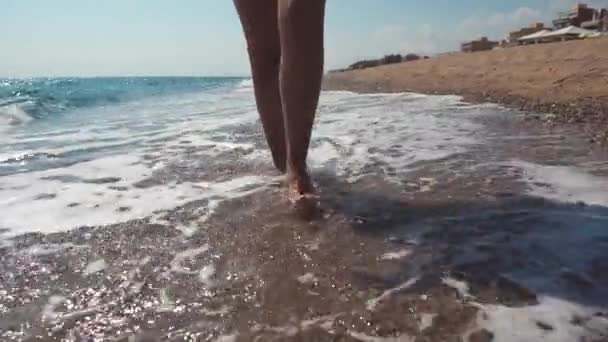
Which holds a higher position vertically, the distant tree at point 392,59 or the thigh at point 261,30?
the distant tree at point 392,59

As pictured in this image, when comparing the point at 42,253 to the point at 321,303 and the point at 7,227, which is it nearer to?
the point at 7,227

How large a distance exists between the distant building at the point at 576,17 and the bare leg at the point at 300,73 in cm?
3773

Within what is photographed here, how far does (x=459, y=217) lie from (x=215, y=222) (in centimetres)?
95

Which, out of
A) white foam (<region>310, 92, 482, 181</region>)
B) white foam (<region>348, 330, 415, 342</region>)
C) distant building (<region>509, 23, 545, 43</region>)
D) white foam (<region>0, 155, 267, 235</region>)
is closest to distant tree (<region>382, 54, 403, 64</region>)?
distant building (<region>509, 23, 545, 43</region>)

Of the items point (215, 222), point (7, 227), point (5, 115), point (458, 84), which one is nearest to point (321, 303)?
point (215, 222)

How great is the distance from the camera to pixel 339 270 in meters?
1.48

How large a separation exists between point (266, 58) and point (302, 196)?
2.79 feet

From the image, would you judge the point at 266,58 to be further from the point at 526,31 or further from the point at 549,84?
the point at 526,31

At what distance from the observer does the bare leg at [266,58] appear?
2.54m

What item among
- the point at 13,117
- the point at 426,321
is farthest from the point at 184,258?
the point at 13,117

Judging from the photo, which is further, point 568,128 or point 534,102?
point 534,102

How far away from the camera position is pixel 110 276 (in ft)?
4.92

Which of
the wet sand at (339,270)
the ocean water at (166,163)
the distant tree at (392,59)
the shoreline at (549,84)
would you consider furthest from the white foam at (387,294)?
the distant tree at (392,59)

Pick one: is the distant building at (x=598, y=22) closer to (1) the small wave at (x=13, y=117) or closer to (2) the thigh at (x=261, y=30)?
(1) the small wave at (x=13, y=117)
